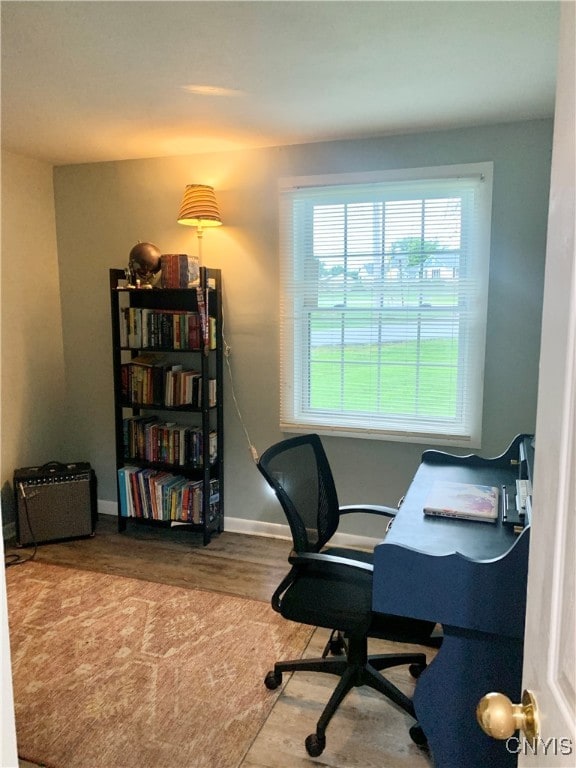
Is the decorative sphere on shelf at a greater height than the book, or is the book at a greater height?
the decorative sphere on shelf

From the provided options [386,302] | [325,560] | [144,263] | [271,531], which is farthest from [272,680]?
[144,263]

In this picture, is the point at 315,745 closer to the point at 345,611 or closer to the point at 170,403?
the point at 345,611

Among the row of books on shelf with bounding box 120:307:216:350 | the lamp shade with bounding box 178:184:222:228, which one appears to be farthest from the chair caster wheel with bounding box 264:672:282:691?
the lamp shade with bounding box 178:184:222:228

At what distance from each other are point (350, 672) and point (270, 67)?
2.38 metres

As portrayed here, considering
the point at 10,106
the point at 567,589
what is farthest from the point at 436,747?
the point at 10,106

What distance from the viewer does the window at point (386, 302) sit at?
9.57 ft

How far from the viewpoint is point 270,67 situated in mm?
2094

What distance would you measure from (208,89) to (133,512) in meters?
2.63

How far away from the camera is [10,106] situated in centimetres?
255

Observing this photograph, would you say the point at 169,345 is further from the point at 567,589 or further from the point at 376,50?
the point at 567,589

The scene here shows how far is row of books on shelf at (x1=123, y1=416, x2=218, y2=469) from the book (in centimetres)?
168

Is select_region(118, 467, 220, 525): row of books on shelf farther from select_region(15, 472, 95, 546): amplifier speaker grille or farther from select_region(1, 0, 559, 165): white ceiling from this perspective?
select_region(1, 0, 559, 165): white ceiling

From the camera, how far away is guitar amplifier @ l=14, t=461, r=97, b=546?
11.0ft

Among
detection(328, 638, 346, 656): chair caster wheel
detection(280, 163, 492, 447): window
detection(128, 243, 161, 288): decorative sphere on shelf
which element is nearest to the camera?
detection(328, 638, 346, 656): chair caster wheel
